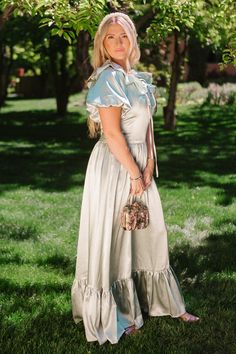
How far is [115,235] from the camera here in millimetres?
4047

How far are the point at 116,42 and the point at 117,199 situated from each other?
3.61ft

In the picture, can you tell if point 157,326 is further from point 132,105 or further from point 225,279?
point 132,105

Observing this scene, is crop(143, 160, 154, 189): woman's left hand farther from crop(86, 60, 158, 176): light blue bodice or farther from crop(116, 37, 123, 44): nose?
crop(116, 37, 123, 44): nose

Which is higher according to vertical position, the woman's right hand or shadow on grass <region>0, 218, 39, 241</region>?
the woman's right hand

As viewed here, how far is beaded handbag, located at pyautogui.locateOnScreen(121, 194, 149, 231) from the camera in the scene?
3.89 m

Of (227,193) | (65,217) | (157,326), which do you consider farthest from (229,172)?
(157,326)

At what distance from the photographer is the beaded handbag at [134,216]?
389 centimetres

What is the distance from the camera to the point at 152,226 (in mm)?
4172

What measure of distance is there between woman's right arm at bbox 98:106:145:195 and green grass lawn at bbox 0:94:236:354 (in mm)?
1306

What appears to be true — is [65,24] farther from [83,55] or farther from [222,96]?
[222,96]

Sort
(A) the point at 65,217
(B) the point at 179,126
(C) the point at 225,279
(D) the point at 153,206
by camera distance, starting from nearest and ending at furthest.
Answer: (D) the point at 153,206 → (C) the point at 225,279 → (A) the point at 65,217 → (B) the point at 179,126

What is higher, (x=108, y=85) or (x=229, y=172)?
(x=108, y=85)

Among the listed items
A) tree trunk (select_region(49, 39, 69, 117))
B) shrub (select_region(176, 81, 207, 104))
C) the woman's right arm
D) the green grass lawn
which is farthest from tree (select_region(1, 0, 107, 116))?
shrub (select_region(176, 81, 207, 104))

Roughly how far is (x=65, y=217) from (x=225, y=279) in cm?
310
